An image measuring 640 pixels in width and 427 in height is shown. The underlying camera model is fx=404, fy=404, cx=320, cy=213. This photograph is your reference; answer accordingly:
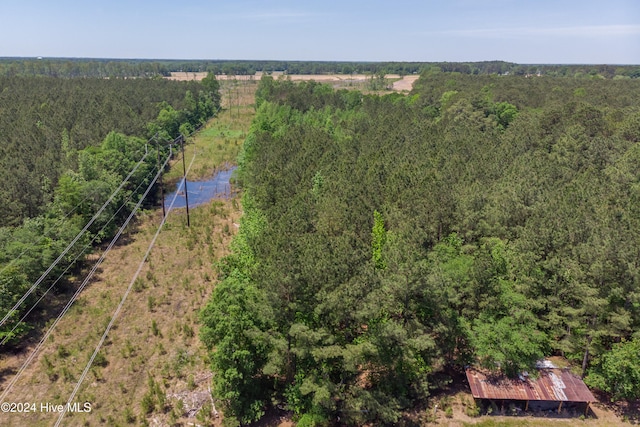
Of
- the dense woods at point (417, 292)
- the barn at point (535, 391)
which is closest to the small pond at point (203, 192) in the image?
the dense woods at point (417, 292)

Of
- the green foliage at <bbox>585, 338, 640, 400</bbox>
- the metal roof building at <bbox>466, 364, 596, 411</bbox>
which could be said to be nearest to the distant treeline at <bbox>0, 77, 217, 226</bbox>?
the metal roof building at <bbox>466, 364, 596, 411</bbox>

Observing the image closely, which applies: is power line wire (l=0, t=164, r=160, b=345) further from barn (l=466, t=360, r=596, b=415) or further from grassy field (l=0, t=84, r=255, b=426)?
barn (l=466, t=360, r=596, b=415)

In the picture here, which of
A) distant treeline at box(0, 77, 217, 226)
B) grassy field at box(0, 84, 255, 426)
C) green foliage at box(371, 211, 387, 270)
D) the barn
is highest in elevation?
distant treeline at box(0, 77, 217, 226)

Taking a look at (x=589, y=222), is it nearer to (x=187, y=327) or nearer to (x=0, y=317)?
(x=187, y=327)

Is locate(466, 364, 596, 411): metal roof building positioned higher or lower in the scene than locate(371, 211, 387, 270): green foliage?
lower

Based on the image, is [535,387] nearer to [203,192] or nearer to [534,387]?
[534,387]

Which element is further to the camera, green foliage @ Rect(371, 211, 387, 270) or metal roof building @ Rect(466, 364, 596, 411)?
green foliage @ Rect(371, 211, 387, 270)

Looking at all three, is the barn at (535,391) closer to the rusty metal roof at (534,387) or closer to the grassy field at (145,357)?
the rusty metal roof at (534,387)
